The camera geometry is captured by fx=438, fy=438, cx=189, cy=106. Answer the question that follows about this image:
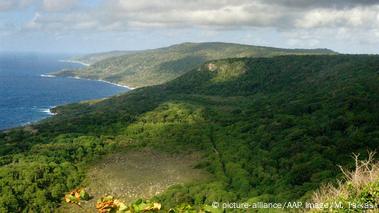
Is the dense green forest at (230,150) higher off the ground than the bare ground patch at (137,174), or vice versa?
the dense green forest at (230,150)

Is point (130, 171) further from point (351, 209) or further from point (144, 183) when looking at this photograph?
point (351, 209)

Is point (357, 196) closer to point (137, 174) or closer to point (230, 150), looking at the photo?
point (137, 174)

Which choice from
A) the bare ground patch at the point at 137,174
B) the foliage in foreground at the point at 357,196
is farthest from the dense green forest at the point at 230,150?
the foliage in foreground at the point at 357,196

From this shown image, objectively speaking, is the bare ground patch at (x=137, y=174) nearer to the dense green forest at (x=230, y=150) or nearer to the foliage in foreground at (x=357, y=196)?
the dense green forest at (x=230, y=150)

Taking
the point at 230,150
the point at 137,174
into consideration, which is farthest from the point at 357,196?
the point at 230,150

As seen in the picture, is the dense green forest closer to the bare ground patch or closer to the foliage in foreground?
the bare ground patch

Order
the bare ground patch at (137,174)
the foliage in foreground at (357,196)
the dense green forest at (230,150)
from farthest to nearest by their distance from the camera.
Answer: the bare ground patch at (137,174) → the dense green forest at (230,150) → the foliage in foreground at (357,196)

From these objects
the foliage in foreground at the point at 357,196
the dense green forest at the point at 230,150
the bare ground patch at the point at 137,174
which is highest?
the foliage in foreground at the point at 357,196

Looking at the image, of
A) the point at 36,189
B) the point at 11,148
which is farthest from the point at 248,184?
the point at 11,148

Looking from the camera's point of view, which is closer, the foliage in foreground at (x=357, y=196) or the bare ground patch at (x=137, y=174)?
the foliage in foreground at (x=357, y=196)

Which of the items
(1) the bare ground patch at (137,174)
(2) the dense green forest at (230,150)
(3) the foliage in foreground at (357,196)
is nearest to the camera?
(3) the foliage in foreground at (357,196)

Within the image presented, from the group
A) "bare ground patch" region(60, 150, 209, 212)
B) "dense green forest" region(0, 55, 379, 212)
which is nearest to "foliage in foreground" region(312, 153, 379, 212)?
"dense green forest" region(0, 55, 379, 212)

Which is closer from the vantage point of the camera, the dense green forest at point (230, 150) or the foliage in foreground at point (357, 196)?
the foliage in foreground at point (357, 196)
